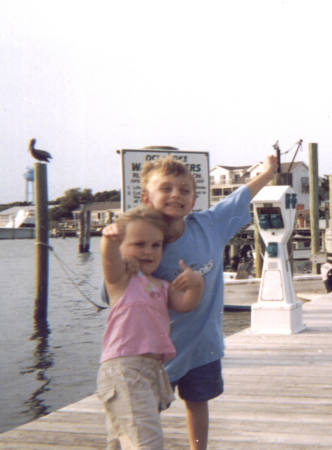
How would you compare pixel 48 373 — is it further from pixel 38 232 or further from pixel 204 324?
pixel 204 324

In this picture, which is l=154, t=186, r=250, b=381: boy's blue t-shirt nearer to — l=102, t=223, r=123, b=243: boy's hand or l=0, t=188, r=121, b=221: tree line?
l=102, t=223, r=123, b=243: boy's hand

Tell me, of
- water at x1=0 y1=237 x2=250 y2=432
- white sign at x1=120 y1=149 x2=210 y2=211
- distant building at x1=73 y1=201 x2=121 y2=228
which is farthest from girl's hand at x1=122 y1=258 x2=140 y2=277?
distant building at x1=73 y1=201 x2=121 y2=228

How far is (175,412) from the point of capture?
14.4 feet

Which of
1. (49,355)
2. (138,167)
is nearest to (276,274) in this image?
(138,167)

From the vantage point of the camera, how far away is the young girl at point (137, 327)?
2.36m

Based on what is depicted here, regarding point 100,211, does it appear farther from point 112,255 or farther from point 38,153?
point 112,255

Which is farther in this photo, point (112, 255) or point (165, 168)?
point (165, 168)

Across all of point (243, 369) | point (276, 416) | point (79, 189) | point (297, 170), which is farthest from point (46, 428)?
point (79, 189)

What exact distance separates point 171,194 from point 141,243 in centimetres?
25

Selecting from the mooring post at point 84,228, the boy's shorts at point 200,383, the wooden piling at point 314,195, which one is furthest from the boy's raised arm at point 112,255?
the mooring post at point 84,228

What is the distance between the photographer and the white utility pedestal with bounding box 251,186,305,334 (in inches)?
284

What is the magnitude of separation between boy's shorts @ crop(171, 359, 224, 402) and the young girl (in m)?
0.31

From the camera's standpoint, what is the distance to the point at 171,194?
2611mm

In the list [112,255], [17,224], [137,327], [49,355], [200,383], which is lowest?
[49,355]
